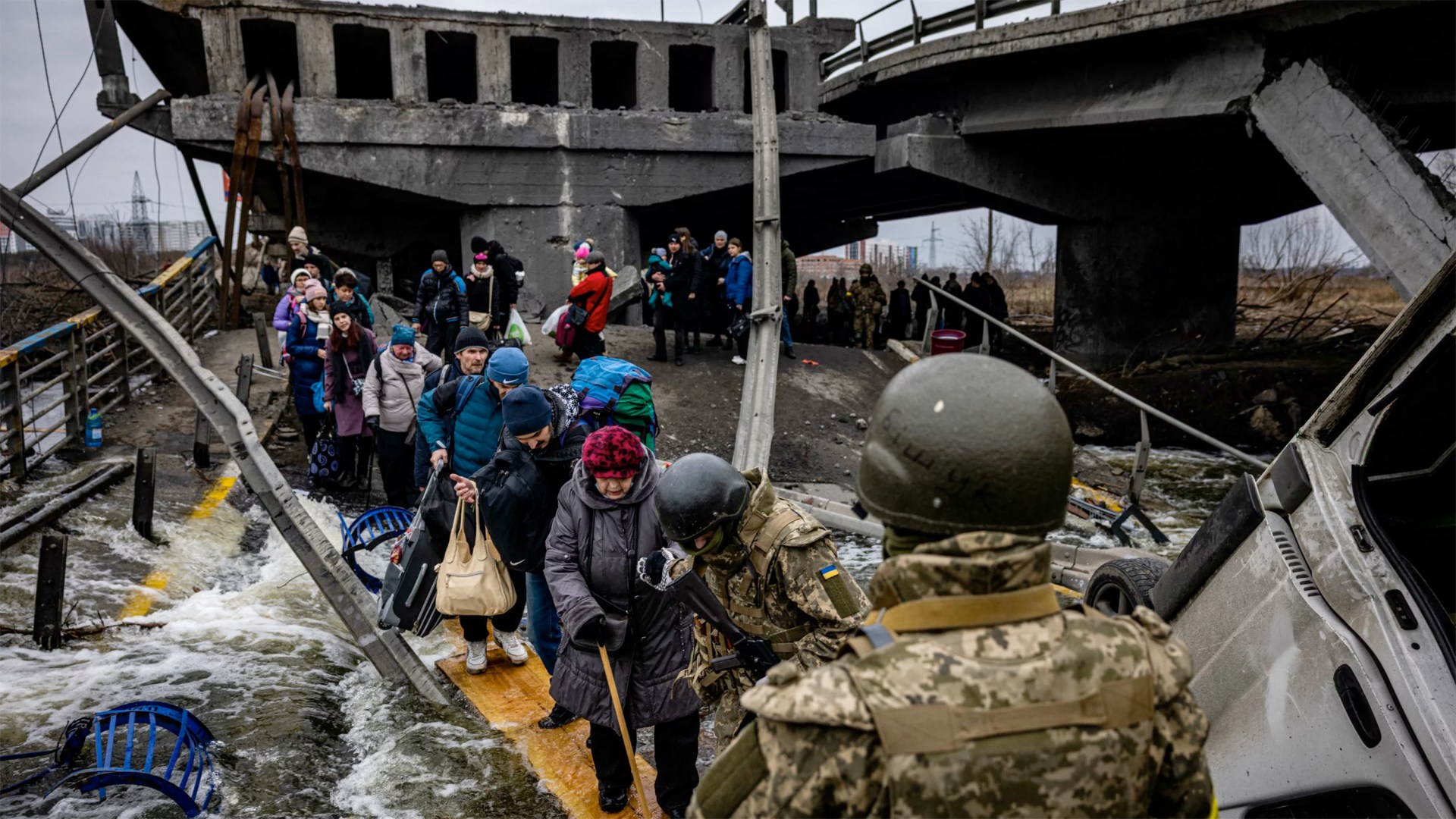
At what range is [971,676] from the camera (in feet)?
5.08

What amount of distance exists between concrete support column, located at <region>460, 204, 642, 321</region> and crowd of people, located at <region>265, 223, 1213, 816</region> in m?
9.42

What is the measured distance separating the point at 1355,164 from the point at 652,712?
33.2 feet

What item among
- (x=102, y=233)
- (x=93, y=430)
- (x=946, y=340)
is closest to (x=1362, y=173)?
(x=946, y=340)

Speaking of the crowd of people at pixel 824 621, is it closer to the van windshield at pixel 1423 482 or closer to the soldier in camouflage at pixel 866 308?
the van windshield at pixel 1423 482

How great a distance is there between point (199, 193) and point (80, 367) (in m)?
7.70

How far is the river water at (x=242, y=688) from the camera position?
4.20 metres

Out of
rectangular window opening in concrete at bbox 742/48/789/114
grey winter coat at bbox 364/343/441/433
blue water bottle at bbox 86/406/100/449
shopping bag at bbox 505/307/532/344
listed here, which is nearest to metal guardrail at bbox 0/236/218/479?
blue water bottle at bbox 86/406/100/449

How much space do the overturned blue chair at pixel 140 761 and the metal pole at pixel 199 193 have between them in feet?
43.8

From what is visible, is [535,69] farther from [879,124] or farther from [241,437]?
[241,437]

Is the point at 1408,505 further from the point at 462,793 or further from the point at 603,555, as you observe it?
the point at 462,793

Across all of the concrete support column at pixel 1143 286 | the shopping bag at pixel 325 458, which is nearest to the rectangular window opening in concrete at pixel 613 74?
the concrete support column at pixel 1143 286

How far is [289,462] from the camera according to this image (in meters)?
10.2

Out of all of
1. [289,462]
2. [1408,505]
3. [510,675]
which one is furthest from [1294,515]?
[289,462]

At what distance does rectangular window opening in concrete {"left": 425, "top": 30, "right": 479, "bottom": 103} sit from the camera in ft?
60.2
